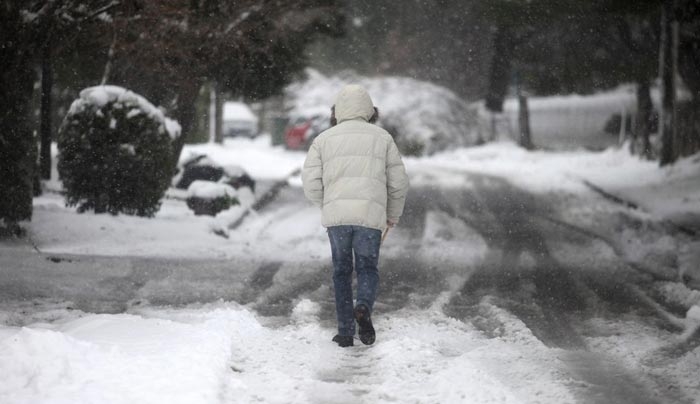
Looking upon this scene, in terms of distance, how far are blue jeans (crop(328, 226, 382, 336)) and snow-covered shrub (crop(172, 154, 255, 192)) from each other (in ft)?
33.5

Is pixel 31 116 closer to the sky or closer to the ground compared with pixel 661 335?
closer to the sky

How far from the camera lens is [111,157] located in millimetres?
11070

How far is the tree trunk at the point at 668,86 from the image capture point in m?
21.4

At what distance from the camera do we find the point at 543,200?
17531 mm

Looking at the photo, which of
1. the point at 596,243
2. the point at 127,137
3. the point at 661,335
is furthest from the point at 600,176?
the point at 661,335

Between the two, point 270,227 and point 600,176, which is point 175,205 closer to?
point 270,227

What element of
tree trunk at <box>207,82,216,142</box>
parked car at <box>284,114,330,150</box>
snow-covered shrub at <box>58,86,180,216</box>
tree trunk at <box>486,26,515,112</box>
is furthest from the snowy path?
tree trunk at <box>486,26,515,112</box>

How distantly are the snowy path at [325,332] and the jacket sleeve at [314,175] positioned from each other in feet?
3.57

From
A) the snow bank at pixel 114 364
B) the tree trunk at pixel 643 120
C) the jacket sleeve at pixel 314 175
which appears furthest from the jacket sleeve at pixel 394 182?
the tree trunk at pixel 643 120

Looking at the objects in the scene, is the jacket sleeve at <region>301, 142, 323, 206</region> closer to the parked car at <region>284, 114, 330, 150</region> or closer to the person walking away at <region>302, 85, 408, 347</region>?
the person walking away at <region>302, 85, 408, 347</region>

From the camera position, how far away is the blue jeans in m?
6.06

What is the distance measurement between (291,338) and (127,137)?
571cm

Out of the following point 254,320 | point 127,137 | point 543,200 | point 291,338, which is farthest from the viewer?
point 543,200

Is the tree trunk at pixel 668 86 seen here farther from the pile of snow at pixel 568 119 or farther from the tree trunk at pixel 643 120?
the pile of snow at pixel 568 119
